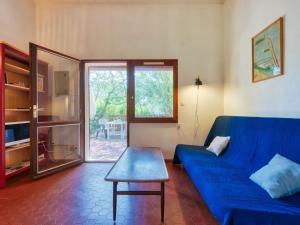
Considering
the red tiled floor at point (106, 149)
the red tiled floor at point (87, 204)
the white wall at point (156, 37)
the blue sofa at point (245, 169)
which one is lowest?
the red tiled floor at point (87, 204)

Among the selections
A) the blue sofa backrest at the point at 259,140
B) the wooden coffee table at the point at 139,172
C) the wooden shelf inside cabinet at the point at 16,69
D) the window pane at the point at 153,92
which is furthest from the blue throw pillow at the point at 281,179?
the wooden shelf inside cabinet at the point at 16,69

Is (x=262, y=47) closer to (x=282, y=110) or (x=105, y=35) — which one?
(x=282, y=110)

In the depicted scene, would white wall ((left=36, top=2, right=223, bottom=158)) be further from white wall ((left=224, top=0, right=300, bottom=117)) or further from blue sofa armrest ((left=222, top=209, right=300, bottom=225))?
blue sofa armrest ((left=222, top=209, right=300, bottom=225))

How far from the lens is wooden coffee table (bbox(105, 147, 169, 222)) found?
1.86 meters

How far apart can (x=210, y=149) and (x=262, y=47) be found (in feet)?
5.73

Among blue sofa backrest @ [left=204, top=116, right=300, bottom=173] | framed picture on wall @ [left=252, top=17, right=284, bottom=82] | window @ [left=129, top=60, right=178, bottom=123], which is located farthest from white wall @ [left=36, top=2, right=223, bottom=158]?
framed picture on wall @ [left=252, top=17, right=284, bottom=82]

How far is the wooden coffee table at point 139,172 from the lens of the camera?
1.86m

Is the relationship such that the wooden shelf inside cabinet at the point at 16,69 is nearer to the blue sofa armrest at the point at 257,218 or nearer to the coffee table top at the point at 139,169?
the coffee table top at the point at 139,169

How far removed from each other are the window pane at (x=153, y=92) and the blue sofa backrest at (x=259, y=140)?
135 cm

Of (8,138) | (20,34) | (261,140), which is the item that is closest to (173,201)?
(261,140)

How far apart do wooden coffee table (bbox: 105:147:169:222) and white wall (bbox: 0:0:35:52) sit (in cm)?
289

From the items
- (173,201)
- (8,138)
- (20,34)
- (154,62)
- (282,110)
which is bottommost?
(173,201)

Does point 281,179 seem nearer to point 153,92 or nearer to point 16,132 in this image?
point 153,92

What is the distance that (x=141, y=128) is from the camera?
4113 millimetres
